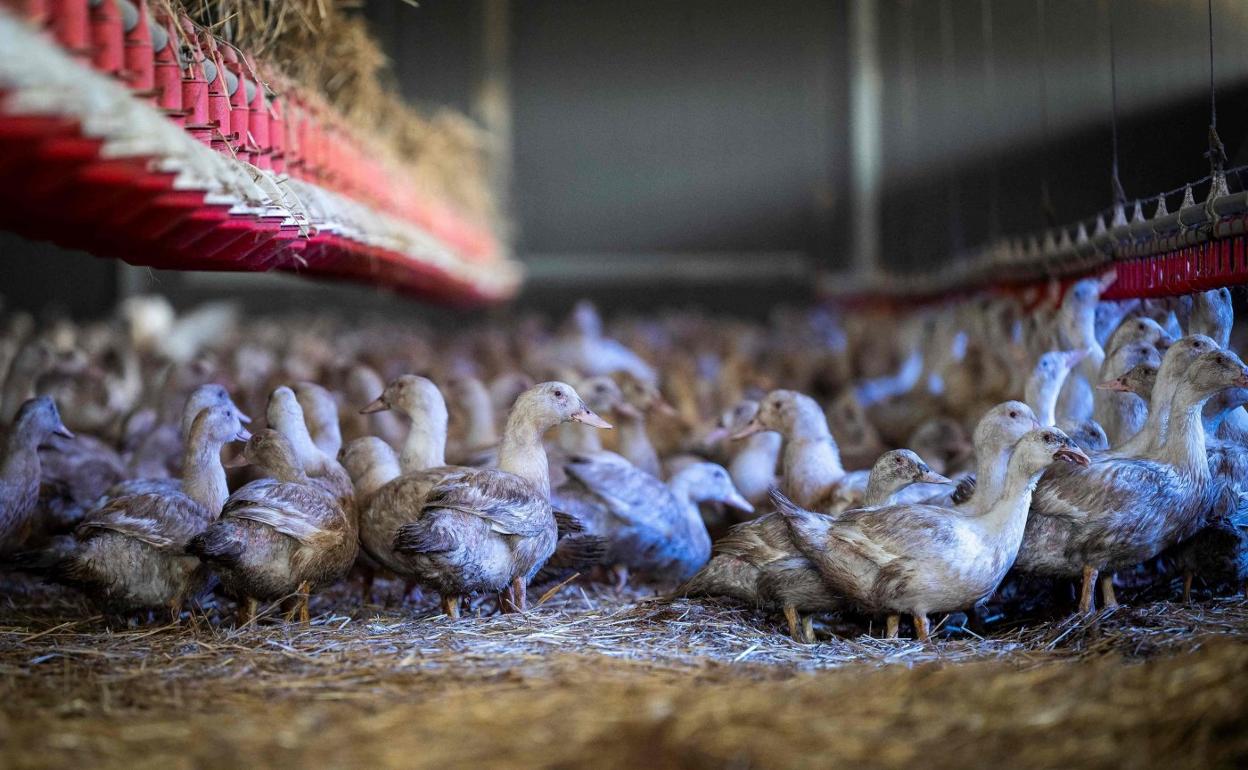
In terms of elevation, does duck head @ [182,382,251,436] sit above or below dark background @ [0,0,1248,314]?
below

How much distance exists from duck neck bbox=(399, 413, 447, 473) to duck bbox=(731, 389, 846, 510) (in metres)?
1.42

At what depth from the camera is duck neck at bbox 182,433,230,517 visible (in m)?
5.12

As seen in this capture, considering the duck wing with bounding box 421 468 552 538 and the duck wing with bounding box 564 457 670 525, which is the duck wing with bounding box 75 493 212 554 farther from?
the duck wing with bounding box 564 457 670 525

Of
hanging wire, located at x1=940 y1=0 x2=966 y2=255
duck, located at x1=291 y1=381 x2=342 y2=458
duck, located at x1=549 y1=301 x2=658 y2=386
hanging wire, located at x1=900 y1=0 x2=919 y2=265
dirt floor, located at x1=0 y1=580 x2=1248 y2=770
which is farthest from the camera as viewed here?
hanging wire, located at x1=900 y1=0 x2=919 y2=265

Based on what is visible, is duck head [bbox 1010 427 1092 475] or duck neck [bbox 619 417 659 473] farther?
duck neck [bbox 619 417 659 473]

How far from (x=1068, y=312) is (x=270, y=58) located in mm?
3738

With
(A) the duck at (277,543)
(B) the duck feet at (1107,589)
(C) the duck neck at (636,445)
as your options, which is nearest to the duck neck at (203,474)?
(A) the duck at (277,543)

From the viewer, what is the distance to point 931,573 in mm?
4383

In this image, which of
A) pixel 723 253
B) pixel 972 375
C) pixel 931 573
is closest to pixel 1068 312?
pixel 972 375

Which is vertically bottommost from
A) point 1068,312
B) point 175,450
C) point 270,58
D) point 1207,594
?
point 1207,594

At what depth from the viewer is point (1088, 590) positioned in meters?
4.62

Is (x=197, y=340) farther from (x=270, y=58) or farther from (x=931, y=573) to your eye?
(x=931, y=573)

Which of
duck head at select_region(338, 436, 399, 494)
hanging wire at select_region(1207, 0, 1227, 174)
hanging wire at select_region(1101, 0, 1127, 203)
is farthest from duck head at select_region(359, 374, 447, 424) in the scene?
hanging wire at select_region(1101, 0, 1127, 203)

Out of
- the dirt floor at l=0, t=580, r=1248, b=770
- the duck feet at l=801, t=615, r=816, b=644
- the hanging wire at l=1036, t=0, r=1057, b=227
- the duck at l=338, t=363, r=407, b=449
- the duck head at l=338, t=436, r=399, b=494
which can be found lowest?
the duck feet at l=801, t=615, r=816, b=644
